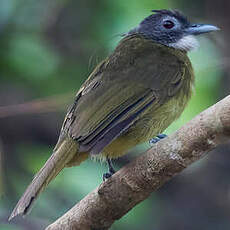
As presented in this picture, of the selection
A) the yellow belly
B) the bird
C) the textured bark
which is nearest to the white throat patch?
the bird

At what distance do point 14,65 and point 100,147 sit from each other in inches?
59.1

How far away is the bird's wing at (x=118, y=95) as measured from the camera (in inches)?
129

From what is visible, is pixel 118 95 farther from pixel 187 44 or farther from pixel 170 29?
pixel 170 29

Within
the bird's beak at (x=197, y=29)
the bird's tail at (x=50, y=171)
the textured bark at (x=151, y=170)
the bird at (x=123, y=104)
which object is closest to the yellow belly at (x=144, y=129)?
the bird at (x=123, y=104)

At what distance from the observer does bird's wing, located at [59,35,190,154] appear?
329 centimetres

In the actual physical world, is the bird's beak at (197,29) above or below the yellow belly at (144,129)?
above

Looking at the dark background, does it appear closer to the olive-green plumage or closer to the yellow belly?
the olive-green plumage

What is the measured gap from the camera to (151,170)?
290cm

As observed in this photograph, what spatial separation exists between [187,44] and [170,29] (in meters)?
0.21

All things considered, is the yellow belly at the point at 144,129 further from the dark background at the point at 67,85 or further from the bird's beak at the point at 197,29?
the bird's beak at the point at 197,29

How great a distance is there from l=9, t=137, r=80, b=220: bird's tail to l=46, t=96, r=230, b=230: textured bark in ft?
0.60

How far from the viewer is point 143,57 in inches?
152

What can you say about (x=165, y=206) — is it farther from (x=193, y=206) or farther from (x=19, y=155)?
(x=19, y=155)

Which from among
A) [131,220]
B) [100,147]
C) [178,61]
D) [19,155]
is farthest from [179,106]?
[19,155]
